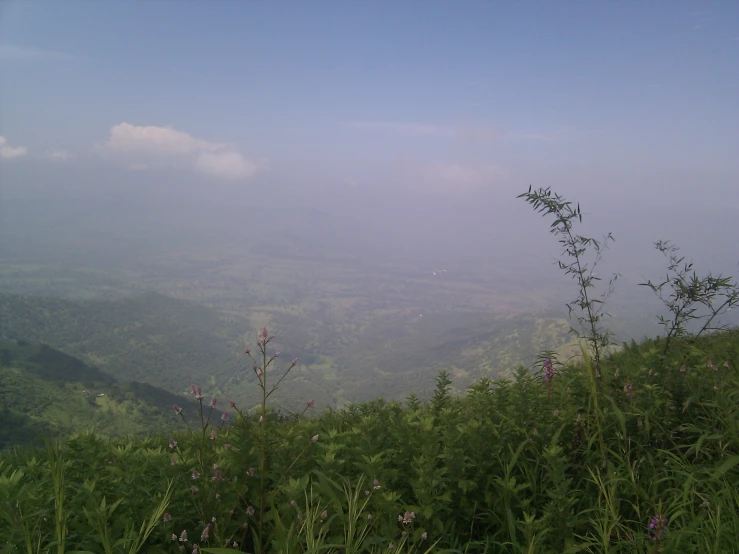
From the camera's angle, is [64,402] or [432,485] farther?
[64,402]

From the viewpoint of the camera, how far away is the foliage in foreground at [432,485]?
234 cm

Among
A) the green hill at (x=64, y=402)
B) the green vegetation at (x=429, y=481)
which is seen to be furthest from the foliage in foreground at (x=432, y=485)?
the green hill at (x=64, y=402)

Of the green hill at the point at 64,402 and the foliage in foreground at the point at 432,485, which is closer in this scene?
the foliage in foreground at the point at 432,485

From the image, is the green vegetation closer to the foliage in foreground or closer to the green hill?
the foliage in foreground

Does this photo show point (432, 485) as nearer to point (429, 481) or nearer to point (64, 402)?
point (429, 481)

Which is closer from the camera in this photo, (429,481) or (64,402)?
(429,481)

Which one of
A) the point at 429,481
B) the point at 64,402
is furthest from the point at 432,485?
the point at 64,402

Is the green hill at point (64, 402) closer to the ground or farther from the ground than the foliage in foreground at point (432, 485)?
closer to the ground

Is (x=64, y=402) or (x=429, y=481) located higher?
(x=429, y=481)

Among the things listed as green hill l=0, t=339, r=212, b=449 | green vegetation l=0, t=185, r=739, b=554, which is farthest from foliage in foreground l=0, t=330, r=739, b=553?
green hill l=0, t=339, r=212, b=449

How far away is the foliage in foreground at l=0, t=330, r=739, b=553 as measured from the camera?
7.68ft

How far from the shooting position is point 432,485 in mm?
2545

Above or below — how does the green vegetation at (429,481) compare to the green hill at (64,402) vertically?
above

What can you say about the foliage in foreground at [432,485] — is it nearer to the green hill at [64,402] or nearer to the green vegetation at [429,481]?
the green vegetation at [429,481]
